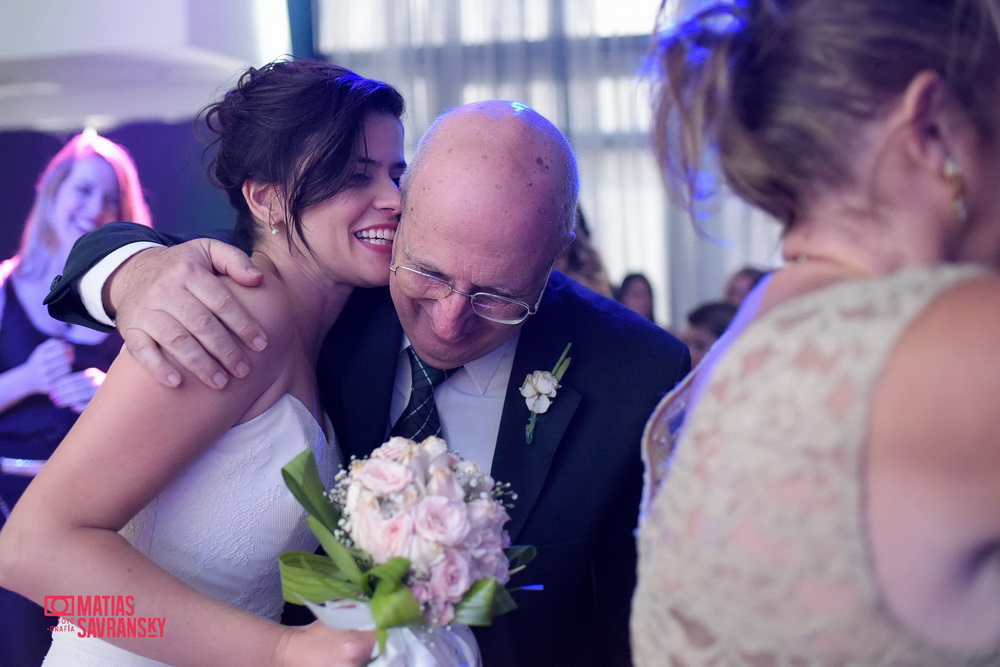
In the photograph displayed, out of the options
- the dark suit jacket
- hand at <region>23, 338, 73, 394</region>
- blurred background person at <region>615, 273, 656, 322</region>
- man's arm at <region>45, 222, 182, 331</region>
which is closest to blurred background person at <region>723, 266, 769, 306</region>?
blurred background person at <region>615, 273, 656, 322</region>

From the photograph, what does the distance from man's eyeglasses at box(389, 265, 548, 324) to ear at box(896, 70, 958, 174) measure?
1055 millimetres

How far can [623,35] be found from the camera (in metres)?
6.46

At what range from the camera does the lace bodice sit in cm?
85

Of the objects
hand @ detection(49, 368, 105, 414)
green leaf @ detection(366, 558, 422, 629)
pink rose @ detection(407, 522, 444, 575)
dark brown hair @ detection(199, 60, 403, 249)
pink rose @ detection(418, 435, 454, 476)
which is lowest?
hand @ detection(49, 368, 105, 414)

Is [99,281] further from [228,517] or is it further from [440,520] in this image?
[440,520]

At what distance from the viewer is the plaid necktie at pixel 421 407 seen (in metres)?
2.09

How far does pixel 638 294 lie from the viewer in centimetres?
553

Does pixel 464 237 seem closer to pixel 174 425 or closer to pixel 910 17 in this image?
pixel 174 425

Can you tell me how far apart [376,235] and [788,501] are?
1.33m

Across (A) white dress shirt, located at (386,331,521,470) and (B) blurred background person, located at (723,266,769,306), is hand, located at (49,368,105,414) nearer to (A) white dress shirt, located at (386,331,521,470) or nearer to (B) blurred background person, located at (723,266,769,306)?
(A) white dress shirt, located at (386,331,521,470)

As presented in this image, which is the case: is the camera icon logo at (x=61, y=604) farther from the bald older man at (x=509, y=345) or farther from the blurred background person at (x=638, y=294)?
the blurred background person at (x=638, y=294)

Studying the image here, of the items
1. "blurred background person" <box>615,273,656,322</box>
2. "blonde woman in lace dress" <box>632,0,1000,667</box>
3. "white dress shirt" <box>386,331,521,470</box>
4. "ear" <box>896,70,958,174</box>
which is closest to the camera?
"blonde woman in lace dress" <box>632,0,1000,667</box>

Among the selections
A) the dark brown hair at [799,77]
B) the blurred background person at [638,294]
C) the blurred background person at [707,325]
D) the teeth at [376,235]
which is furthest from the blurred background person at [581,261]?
the dark brown hair at [799,77]

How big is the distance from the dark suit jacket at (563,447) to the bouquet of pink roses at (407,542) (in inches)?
23.7
